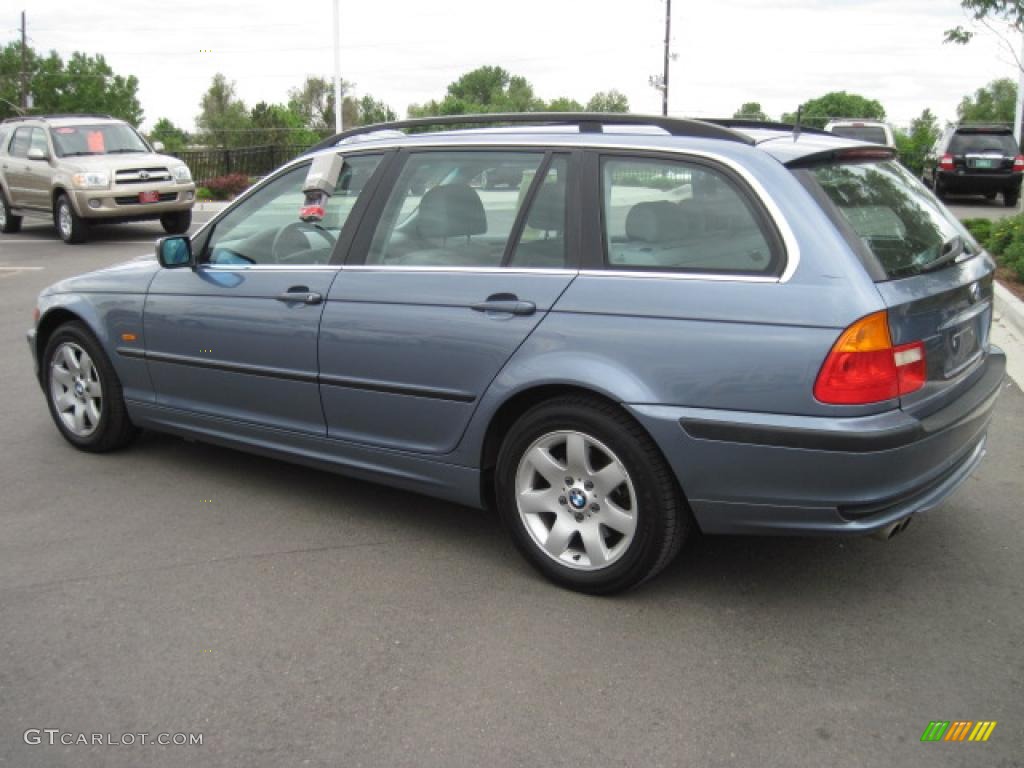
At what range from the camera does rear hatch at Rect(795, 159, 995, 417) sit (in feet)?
11.8

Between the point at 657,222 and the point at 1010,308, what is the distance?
6393mm

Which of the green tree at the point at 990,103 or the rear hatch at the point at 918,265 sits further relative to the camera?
the green tree at the point at 990,103

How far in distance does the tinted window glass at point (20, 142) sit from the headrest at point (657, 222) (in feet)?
53.7

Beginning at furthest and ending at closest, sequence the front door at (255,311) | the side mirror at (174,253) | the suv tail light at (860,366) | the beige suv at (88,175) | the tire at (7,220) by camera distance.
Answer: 1. the tire at (7,220)
2. the beige suv at (88,175)
3. the side mirror at (174,253)
4. the front door at (255,311)
5. the suv tail light at (860,366)

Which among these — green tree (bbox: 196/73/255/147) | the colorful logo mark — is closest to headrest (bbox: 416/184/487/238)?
the colorful logo mark

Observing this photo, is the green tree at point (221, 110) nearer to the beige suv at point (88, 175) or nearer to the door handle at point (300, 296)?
the beige suv at point (88, 175)

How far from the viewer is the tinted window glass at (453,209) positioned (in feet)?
14.0

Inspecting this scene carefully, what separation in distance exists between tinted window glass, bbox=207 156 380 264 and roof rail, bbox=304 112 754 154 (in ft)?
0.78

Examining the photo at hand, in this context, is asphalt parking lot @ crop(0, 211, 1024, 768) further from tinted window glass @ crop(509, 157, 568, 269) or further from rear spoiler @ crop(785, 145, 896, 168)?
rear spoiler @ crop(785, 145, 896, 168)

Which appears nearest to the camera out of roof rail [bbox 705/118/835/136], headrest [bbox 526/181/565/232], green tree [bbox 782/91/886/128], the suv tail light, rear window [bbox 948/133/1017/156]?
the suv tail light

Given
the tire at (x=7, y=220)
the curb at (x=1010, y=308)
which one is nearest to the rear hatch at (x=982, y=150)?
the curb at (x=1010, y=308)

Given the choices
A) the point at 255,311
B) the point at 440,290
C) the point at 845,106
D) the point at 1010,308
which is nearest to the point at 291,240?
the point at 255,311

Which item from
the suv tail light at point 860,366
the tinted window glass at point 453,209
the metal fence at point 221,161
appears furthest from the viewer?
the metal fence at point 221,161

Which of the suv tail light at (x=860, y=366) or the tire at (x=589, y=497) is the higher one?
the suv tail light at (x=860, y=366)
